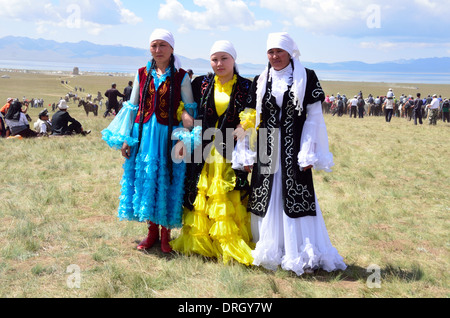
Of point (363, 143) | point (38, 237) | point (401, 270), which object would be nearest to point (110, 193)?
point (38, 237)

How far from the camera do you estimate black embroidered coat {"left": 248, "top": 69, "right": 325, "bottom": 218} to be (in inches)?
148

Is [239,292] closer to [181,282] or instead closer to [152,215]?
[181,282]

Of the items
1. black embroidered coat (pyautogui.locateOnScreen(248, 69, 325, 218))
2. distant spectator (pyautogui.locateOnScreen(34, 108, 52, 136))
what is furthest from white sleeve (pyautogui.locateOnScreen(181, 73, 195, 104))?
distant spectator (pyautogui.locateOnScreen(34, 108, 52, 136))

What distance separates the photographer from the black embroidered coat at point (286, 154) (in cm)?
375

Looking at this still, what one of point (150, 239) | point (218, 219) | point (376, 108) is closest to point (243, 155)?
point (218, 219)

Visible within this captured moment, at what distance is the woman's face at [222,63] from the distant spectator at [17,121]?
33.9ft

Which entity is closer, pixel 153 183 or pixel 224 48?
pixel 224 48

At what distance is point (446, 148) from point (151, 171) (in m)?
12.5

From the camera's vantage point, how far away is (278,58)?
12.5ft

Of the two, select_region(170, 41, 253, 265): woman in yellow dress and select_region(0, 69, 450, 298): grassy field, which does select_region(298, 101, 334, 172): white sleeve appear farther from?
select_region(0, 69, 450, 298): grassy field

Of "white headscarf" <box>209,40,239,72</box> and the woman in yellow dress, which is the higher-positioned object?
"white headscarf" <box>209,40,239,72</box>

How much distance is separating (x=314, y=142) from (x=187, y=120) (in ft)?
4.31

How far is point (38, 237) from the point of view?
491 centimetres

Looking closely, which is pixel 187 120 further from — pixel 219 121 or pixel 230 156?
pixel 230 156
